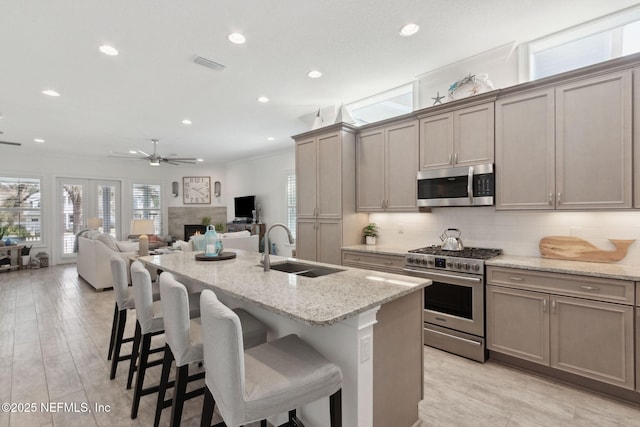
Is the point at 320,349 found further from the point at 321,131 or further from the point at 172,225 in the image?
the point at 172,225

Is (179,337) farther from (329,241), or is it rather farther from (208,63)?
(208,63)

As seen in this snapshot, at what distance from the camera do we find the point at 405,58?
3.27 m

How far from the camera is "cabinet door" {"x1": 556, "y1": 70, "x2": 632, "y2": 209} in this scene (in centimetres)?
238

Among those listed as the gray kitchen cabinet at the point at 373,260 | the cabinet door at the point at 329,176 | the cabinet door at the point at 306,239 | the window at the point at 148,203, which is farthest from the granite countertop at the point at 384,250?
the window at the point at 148,203

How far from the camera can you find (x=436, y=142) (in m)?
3.41

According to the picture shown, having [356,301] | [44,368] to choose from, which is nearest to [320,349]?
[356,301]

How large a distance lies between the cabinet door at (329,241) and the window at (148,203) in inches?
273

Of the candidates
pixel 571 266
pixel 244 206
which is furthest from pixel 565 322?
pixel 244 206

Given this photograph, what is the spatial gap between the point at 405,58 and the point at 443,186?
4.57 feet

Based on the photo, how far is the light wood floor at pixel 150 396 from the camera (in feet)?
6.81

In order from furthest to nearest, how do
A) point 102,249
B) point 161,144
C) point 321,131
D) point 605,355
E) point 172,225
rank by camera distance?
1. point 172,225
2. point 161,144
3. point 102,249
4. point 321,131
5. point 605,355

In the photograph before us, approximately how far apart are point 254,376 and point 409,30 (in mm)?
2914

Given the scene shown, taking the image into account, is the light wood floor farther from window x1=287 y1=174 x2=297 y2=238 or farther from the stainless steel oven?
window x1=287 y1=174 x2=297 y2=238

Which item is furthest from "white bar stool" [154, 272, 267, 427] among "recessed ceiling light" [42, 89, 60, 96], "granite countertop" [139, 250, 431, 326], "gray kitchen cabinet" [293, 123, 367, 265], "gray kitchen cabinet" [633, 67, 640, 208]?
"recessed ceiling light" [42, 89, 60, 96]
